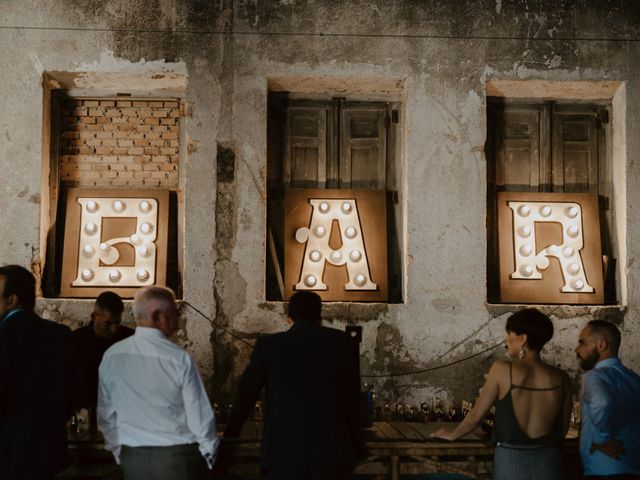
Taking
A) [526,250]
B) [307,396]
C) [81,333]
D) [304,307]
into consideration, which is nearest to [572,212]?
[526,250]

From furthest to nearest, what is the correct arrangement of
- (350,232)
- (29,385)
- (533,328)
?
(350,232) < (533,328) < (29,385)

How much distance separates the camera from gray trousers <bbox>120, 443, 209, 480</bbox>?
4.22 meters

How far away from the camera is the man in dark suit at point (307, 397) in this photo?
4703 mm

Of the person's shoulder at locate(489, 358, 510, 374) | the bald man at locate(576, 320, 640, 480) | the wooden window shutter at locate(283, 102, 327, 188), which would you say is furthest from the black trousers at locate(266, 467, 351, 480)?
the wooden window shutter at locate(283, 102, 327, 188)

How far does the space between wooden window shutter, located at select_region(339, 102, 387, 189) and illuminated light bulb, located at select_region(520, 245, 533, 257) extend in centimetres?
168

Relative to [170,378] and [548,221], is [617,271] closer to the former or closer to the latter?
[548,221]

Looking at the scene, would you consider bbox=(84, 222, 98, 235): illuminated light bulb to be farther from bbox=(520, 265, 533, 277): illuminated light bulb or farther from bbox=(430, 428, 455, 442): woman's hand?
bbox=(520, 265, 533, 277): illuminated light bulb

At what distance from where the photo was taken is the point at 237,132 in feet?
25.6

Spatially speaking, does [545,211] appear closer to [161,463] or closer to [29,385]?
[161,463]

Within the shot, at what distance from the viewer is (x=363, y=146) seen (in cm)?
841

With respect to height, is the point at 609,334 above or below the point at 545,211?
below

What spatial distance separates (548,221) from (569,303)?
0.94 meters

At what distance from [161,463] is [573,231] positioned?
5624 millimetres

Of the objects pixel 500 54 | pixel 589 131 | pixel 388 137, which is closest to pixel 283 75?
pixel 388 137
